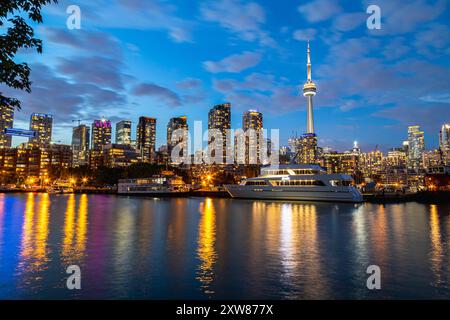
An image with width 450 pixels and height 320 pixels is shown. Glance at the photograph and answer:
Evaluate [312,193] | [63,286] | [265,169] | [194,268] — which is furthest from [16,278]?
[265,169]

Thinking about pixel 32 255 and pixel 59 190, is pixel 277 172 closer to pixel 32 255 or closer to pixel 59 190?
pixel 32 255

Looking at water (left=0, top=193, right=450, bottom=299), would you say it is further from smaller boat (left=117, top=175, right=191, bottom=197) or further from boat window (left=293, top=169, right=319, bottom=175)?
smaller boat (left=117, top=175, right=191, bottom=197)

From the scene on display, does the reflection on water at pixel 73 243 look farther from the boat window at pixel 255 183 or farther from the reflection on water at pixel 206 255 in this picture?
the boat window at pixel 255 183

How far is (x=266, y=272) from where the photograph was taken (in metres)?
20.7

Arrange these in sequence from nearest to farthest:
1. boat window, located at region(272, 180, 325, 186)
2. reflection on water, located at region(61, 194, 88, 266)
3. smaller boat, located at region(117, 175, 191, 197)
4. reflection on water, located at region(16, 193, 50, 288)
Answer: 1. reflection on water, located at region(16, 193, 50, 288)
2. reflection on water, located at region(61, 194, 88, 266)
3. boat window, located at region(272, 180, 325, 186)
4. smaller boat, located at region(117, 175, 191, 197)

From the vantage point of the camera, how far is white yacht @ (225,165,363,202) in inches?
3430

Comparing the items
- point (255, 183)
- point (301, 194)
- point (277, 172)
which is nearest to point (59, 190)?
point (255, 183)

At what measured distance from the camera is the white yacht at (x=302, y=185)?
8712 centimetres

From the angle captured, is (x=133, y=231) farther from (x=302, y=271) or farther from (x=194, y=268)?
(x=302, y=271)


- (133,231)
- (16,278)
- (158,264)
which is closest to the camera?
(16,278)

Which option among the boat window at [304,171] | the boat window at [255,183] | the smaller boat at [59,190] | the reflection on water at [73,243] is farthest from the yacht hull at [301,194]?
the smaller boat at [59,190]

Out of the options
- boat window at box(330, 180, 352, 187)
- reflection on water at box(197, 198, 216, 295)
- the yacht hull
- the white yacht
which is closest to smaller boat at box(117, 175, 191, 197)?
the yacht hull

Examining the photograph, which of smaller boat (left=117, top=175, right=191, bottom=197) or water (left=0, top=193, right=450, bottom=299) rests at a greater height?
smaller boat (left=117, top=175, right=191, bottom=197)
